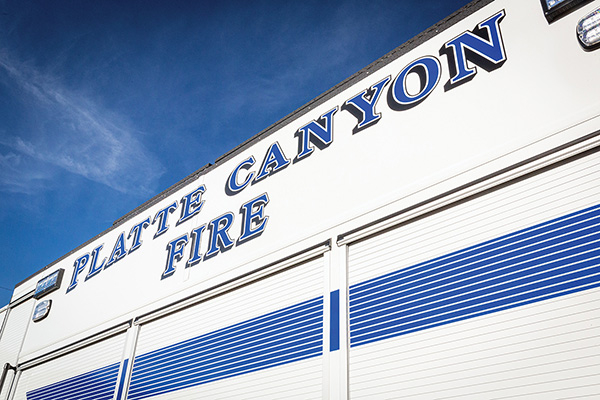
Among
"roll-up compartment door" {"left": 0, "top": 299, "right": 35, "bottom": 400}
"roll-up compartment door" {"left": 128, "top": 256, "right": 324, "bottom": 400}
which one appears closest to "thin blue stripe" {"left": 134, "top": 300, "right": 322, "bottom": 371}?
"roll-up compartment door" {"left": 128, "top": 256, "right": 324, "bottom": 400}

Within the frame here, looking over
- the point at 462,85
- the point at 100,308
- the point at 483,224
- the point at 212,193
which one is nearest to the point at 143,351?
the point at 100,308

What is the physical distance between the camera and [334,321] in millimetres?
6023

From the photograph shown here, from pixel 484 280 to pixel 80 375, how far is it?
8.83 metres

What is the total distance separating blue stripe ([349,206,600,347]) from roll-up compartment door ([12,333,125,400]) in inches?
227

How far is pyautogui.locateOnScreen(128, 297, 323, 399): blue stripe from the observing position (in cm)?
636

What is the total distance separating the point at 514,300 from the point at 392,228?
6.17 ft

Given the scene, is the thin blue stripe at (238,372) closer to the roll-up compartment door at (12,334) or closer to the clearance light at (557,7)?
the clearance light at (557,7)

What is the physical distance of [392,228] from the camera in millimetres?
6215

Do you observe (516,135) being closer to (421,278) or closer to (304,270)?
(421,278)

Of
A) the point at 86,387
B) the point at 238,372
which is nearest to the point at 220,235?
A: the point at 238,372

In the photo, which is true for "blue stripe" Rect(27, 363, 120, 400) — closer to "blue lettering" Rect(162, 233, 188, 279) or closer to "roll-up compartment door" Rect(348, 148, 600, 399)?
"blue lettering" Rect(162, 233, 188, 279)

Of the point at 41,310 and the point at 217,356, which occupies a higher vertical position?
the point at 41,310

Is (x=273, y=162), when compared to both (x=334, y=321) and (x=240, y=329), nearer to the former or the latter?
(x=240, y=329)

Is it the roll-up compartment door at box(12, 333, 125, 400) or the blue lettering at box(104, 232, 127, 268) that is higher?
the blue lettering at box(104, 232, 127, 268)
